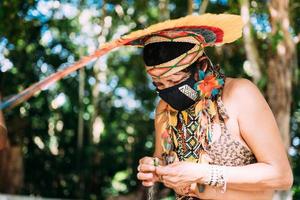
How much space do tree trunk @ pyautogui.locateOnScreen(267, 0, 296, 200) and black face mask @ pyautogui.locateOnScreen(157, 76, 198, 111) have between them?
3.60 metres

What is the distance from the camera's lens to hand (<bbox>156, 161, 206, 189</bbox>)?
2104 mm

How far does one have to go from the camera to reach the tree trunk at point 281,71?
227 inches

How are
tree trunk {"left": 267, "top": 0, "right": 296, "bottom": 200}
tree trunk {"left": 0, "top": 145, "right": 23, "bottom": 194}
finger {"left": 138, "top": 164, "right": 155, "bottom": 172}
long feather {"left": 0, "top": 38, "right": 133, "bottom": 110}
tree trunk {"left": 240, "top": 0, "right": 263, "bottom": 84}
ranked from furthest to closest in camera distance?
1. tree trunk {"left": 0, "top": 145, "right": 23, "bottom": 194}
2. tree trunk {"left": 240, "top": 0, "right": 263, "bottom": 84}
3. tree trunk {"left": 267, "top": 0, "right": 296, "bottom": 200}
4. finger {"left": 138, "top": 164, "right": 155, "bottom": 172}
5. long feather {"left": 0, "top": 38, "right": 133, "bottom": 110}

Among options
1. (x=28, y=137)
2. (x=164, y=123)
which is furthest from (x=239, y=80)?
(x=28, y=137)

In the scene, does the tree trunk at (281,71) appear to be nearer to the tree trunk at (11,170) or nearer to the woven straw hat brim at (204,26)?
the woven straw hat brim at (204,26)

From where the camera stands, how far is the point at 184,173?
82.8 inches

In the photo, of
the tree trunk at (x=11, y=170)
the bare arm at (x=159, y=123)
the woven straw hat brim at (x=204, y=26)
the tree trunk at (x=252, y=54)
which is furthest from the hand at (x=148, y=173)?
the tree trunk at (x=11, y=170)

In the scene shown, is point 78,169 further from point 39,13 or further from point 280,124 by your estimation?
point 280,124

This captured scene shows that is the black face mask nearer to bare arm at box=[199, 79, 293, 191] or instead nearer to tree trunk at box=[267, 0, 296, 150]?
bare arm at box=[199, 79, 293, 191]

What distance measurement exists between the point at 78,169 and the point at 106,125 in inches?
50.8

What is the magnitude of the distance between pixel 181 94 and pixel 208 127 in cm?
17

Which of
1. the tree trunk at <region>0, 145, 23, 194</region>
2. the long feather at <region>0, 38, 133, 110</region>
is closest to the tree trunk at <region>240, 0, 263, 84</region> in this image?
the long feather at <region>0, 38, 133, 110</region>

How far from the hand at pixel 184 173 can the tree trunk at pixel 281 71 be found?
377 centimetres

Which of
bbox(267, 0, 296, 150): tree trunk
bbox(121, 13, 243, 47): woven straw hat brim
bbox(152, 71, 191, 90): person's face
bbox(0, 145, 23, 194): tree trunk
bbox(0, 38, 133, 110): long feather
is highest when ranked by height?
bbox(121, 13, 243, 47): woven straw hat brim
